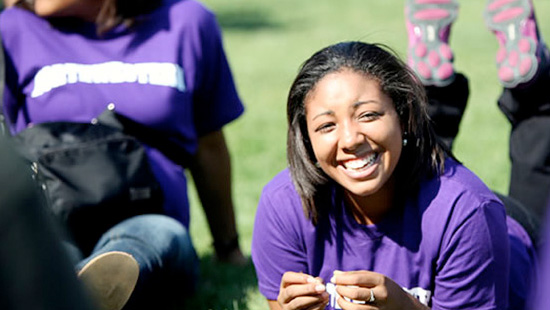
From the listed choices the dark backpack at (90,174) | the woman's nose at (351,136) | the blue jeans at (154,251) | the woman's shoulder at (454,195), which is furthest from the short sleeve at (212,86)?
the woman's shoulder at (454,195)

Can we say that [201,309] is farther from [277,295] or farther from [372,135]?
[372,135]

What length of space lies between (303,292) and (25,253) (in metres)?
1.51

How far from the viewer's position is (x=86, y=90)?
152 inches

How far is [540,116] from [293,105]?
4.49 ft

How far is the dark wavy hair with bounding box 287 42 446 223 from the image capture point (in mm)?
2916

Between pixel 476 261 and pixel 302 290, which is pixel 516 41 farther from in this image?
pixel 302 290

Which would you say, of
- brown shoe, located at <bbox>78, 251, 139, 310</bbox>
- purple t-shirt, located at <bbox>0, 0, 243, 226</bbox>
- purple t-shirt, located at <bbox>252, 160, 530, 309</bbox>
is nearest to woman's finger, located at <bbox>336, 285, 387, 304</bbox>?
purple t-shirt, located at <bbox>252, 160, 530, 309</bbox>

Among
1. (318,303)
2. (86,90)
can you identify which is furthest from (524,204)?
(86,90)

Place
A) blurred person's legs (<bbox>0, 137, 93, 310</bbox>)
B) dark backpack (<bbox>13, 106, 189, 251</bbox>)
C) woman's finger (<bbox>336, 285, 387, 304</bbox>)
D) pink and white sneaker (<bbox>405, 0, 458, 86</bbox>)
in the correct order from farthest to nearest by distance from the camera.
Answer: pink and white sneaker (<bbox>405, 0, 458, 86</bbox>) < dark backpack (<bbox>13, 106, 189, 251</bbox>) < woman's finger (<bbox>336, 285, 387, 304</bbox>) < blurred person's legs (<bbox>0, 137, 93, 310</bbox>)

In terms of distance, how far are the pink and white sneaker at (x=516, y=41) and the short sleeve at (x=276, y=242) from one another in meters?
1.21

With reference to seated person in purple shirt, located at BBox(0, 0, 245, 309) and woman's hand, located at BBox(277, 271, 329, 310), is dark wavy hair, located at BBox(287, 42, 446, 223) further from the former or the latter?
seated person in purple shirt, located at BBox(0, 0, 245, 309)

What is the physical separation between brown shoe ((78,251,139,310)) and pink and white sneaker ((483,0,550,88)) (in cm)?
165

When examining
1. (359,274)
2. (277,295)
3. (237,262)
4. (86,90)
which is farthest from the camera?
(237,262)

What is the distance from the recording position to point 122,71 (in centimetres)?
388
